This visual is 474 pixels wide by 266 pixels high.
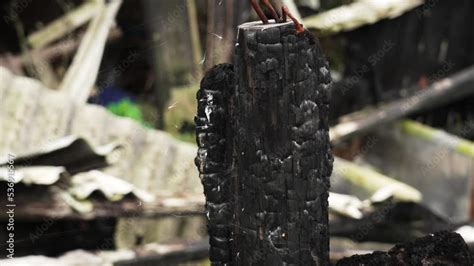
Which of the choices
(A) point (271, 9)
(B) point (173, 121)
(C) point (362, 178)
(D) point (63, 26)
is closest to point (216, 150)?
(A) point (271, 9)

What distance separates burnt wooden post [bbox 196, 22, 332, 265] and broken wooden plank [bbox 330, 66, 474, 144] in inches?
194

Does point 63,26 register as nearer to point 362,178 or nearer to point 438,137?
point 362,178

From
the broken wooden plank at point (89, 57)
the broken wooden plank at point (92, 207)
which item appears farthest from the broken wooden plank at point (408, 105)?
the broken wooden plank at point (92, 207)

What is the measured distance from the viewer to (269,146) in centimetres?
208

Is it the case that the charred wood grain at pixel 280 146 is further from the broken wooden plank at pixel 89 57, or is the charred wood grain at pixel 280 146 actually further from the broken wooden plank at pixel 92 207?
the broken wooden plank at pixel 89 57

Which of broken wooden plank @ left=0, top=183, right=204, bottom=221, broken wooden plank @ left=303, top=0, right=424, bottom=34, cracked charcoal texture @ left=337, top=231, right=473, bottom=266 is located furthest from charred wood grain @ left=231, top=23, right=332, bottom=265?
broken wooden plank @ left=303, top=0, right=424, bottom=34

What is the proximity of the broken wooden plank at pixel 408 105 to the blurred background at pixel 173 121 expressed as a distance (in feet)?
0.05

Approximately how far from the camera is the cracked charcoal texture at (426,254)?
216cm

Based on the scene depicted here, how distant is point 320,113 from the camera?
83.7 inches

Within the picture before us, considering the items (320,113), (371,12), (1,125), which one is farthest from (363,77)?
(320,113)

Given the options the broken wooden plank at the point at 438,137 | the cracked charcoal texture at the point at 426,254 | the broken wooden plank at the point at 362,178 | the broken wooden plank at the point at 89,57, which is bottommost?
the broken wooden plank at the point at 362,178

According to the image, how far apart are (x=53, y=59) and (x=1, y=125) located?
2753 millimetres

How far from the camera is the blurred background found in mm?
4297

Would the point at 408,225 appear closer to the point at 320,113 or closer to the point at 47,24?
the point at 320,113
